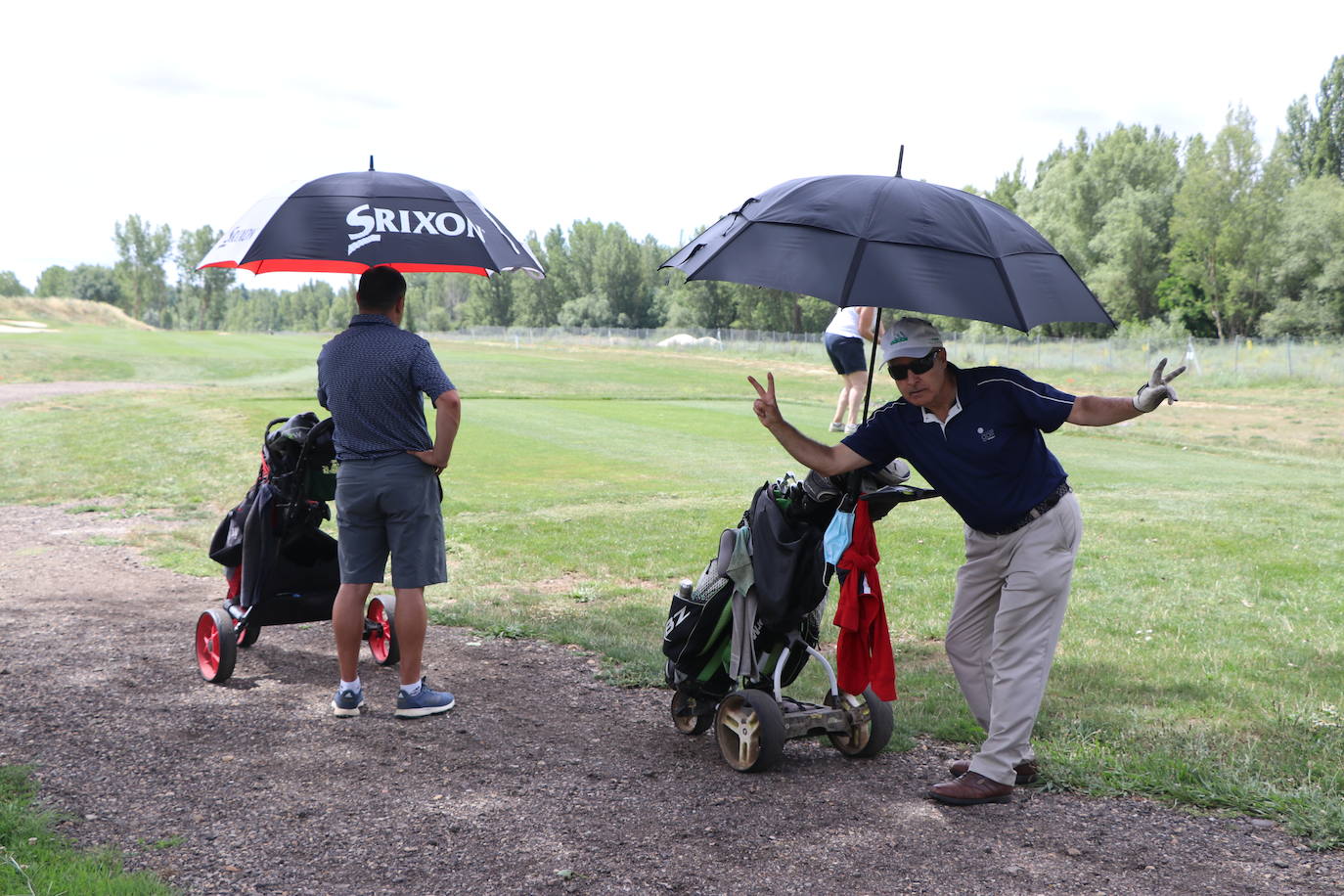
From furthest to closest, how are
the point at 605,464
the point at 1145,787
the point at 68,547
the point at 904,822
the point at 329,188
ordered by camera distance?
1. the point at 605,464
2. the point at 68,547
3. the point at 329,188
4. the point at 1145,787
5. the point at 904,822

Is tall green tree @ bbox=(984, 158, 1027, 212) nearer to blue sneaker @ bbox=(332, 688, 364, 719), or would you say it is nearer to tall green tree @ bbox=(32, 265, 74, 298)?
blue sneaker @ bbox=(332, 688, 364, 719)

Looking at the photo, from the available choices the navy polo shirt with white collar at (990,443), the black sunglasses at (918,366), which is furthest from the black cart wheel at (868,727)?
the black sunglasses at (918,366)

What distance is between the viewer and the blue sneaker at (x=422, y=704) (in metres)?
5.19

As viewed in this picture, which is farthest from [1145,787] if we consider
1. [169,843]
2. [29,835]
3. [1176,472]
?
[1176,472]

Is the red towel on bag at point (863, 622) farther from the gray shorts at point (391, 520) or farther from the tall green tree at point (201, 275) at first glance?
the tall green tree at point (201, 275)

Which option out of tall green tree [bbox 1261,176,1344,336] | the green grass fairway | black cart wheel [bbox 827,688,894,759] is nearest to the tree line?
tall green tree [bbox 1261,176,1344,336]

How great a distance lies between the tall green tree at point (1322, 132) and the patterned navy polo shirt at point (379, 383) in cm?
8682

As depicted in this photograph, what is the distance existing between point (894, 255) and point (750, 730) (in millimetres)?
1922

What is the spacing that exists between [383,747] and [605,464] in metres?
10.4

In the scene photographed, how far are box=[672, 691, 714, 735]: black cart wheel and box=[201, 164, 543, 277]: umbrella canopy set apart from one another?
2248 mm

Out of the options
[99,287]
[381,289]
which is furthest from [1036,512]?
[99,287]

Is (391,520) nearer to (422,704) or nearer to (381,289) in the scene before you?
(422,704)

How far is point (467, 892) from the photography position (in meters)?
3.43

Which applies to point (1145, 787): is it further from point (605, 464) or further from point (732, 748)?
point (605, 464)
